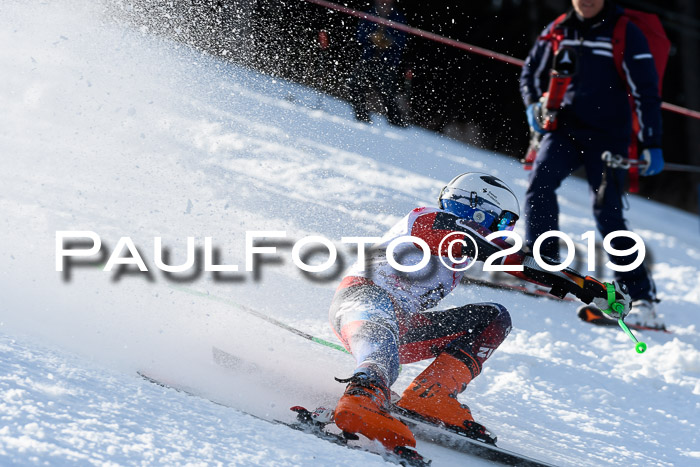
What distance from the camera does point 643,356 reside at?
15.6 ft

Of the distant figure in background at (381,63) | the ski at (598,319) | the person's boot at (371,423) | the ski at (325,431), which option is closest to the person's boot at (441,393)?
the ski at (325,431)

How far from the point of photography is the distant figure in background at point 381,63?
→ 10391mm

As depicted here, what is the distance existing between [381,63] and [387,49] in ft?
0.89

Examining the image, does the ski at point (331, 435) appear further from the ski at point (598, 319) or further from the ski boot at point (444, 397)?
the ski at point (598, 319)

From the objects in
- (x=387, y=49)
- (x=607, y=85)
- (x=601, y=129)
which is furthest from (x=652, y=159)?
(x=387, y=49)

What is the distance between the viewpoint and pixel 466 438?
9.91ft

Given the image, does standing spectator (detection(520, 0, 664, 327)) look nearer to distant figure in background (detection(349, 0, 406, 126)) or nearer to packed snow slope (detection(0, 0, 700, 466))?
packed snow slope (detection(0, 0, 700, 466))

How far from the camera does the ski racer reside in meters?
3.08

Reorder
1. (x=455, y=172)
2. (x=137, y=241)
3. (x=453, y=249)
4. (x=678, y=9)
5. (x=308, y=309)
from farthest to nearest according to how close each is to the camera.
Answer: (x=678, y=9) → (x=455, y=172) → (x=137, y=241) → (x=308, y=309) → (x=453, y=249)

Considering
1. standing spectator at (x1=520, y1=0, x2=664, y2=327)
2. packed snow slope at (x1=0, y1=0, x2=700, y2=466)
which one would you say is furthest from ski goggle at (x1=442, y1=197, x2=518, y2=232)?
standing spectator at (x1=520, y1=0, x2=664, y2=327)

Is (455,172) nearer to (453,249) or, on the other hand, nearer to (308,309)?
(308,309)

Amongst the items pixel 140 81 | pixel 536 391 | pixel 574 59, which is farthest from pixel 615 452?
pixel 140 81

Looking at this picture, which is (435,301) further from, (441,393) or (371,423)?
(371,423)

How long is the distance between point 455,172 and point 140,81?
3254mm
